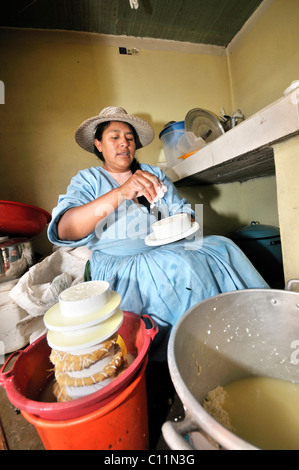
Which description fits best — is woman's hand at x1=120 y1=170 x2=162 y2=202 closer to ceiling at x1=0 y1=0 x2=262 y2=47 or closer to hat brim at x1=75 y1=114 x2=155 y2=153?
hat brim at x1=75 y1=114 x2=155 y2=153

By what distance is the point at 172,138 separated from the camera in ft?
5.98

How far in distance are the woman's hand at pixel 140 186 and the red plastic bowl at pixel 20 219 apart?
0.70 m

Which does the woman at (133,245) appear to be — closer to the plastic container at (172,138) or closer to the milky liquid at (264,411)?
the milky liquid at (264,411)

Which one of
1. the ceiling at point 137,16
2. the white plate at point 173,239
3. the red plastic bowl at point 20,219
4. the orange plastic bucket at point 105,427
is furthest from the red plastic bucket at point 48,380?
the ceiling at point 137,16

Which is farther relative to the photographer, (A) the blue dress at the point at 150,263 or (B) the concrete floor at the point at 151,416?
(A) the blue dress at the point at 150,263

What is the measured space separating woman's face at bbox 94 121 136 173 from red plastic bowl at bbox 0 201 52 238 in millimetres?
568

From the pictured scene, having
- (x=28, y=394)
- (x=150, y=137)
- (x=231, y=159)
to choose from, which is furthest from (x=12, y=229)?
(x=231, y=159)

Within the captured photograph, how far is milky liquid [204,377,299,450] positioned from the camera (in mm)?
539

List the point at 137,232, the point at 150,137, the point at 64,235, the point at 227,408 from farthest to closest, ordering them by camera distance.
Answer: the point at 150,137
the point at 137,232
the point at 64,235
the point at 227,408

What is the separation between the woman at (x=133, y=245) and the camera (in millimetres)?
847

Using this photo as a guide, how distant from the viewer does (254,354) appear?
2.38ft

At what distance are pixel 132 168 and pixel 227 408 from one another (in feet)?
3.90
